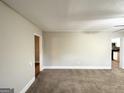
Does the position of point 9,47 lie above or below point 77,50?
above

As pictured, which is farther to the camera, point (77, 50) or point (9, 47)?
point (77, 50)

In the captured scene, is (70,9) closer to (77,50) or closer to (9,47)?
(9,47)

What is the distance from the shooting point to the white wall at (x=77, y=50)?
7.67m

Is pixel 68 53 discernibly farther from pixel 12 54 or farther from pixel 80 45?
pixel 12 54

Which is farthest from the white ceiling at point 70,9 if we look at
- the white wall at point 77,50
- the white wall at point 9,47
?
the white wall at point 77,50

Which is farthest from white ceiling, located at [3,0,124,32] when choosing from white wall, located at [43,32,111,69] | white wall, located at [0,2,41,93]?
white wall, located at [43,32,111,69]

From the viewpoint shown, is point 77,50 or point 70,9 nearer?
point 70,9

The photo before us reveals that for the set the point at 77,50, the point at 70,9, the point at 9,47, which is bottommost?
the point at 77,50

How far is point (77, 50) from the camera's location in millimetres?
7789

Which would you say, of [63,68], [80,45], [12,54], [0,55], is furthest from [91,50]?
[0,55]

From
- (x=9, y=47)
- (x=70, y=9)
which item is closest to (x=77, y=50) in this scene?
(x=70, y=9)

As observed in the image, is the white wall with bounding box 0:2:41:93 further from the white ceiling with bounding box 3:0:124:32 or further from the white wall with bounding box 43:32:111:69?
the white wall with bounding box 43:32:111:69

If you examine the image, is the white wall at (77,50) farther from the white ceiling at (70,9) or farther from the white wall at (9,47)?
the white wall at (9,47)

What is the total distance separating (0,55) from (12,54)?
0.61 meters
